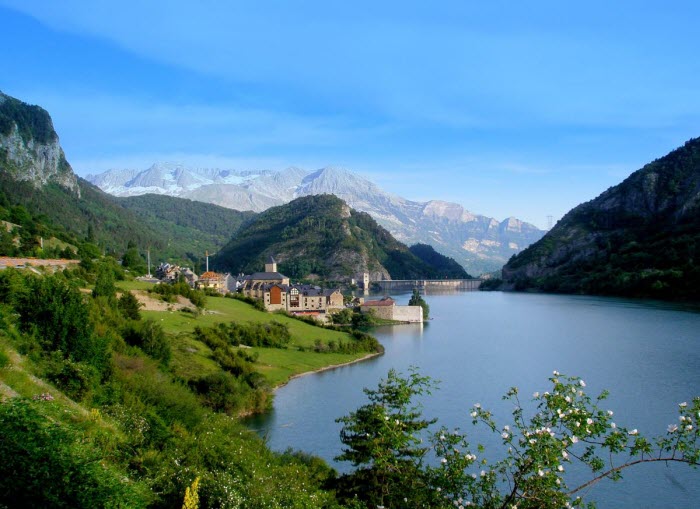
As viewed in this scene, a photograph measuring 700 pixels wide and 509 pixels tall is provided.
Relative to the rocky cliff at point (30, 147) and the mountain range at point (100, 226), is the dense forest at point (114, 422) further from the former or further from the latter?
the rocky cliff at point (30, 147)

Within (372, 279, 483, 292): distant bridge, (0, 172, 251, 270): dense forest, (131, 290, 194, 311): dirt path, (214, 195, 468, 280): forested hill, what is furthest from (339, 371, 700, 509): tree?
(372, 279, 483, 292): distant bridge

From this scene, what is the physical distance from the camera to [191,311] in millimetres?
44750

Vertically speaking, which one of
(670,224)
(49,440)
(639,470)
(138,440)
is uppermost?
(670,224)

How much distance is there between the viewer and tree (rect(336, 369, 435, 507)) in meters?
10.7

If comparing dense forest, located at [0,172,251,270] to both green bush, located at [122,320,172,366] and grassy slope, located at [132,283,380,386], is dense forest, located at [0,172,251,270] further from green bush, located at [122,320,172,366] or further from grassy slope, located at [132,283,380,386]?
green bush, located at [122,320,172,366]

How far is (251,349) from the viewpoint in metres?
40.2

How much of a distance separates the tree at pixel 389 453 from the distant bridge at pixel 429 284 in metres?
150

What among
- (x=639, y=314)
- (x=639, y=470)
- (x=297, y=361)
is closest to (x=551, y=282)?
(x=639, y=314)

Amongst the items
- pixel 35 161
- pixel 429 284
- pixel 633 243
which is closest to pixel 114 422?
pixel 633 243

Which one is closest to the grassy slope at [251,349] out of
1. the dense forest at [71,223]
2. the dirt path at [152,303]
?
the dirt path at [152,303]

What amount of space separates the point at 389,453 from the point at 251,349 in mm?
29943

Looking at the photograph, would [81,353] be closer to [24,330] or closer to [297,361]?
[24,330]

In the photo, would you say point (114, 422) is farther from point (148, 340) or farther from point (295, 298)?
point (295, 298)

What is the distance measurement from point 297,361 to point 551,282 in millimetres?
105607
